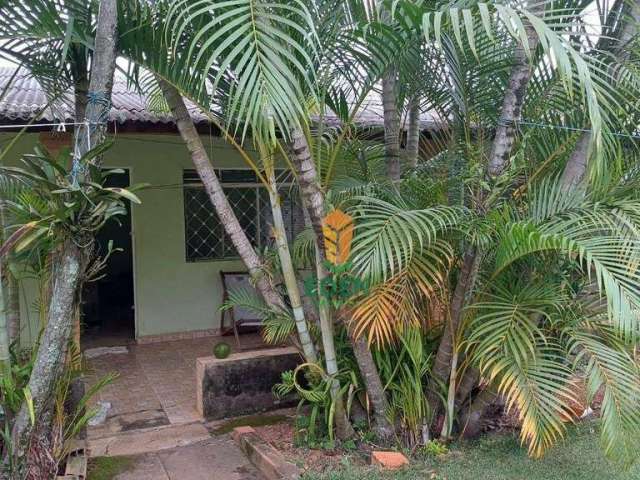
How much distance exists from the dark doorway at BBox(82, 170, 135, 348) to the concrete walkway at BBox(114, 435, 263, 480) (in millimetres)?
3055

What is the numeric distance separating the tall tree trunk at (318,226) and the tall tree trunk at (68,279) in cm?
102

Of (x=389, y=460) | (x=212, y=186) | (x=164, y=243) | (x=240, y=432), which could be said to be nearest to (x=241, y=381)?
(x=240, y=432)

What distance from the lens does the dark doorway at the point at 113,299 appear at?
6.83 meters

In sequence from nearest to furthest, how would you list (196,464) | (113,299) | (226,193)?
1. (196,464)
2. (226,193)
3. (113,299)

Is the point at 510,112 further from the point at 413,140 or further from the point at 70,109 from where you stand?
the point at 70,109

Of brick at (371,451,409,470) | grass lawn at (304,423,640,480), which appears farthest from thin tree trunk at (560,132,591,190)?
brick at (371,451,409,470)

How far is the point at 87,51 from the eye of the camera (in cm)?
342

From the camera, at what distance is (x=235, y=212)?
6.88 metres

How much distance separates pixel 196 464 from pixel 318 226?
1.77 metres

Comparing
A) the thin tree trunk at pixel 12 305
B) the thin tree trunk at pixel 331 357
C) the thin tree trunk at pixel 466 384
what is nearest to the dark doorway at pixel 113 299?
the thin tree trunk at pixel 12 305

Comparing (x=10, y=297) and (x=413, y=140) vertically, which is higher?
(x=413, y=140)

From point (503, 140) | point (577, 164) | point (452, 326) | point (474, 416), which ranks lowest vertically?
point (474, 416)

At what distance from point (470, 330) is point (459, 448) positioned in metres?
0.83

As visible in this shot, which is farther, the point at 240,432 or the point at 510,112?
the point at 240,432
